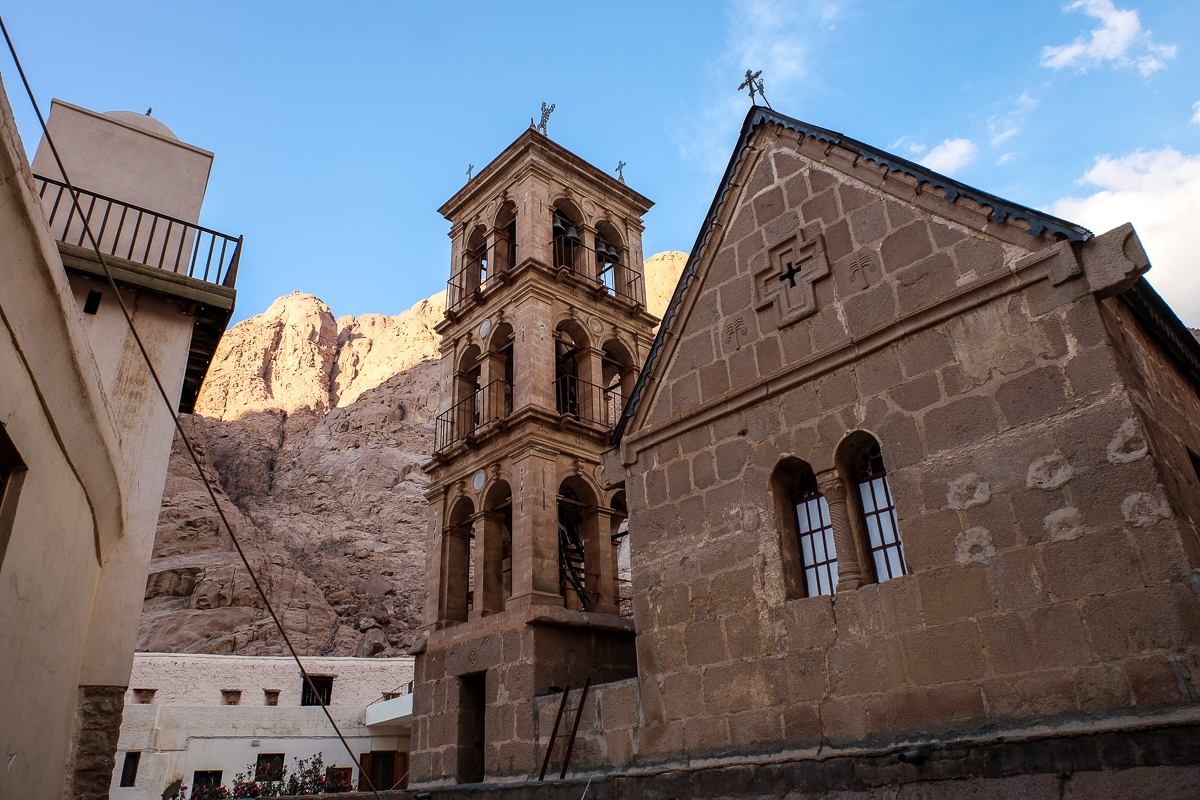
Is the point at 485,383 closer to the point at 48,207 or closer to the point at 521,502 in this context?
the point at 521,502

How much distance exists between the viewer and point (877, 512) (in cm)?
805

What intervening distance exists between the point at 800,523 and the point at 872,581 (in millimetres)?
1035

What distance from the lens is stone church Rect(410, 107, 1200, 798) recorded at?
20.1ft

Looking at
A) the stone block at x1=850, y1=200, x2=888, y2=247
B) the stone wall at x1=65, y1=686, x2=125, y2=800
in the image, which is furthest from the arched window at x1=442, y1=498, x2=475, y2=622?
the stone block at x1=850, y1=200, x2=888, y2=247

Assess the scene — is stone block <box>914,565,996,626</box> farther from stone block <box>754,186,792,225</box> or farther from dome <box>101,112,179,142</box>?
dome <box>101,112,179,142</box>

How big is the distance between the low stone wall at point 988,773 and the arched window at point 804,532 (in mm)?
1723

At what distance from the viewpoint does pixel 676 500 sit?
9.54m

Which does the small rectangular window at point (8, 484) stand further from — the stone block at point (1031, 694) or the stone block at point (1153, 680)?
the stone block at point (1153, 680)

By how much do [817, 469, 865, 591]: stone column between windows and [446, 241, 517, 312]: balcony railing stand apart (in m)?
12.0

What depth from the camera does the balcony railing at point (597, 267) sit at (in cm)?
1906

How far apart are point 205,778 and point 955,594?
2559 centimetres

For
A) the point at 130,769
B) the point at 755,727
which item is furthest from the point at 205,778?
the point at 755,727

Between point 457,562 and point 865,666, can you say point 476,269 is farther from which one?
point 865,666

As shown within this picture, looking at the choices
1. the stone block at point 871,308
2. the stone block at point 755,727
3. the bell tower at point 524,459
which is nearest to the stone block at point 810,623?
the stone block at point 755,727
